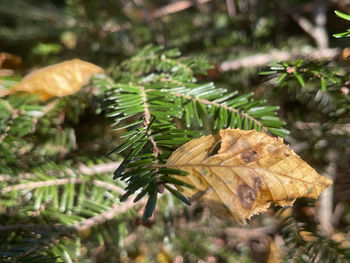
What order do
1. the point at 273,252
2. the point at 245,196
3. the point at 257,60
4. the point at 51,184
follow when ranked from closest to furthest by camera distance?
the point at 245,196 < the point at 51,184 < the point at 273,252 < the point at 257,60

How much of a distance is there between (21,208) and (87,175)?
17 cm

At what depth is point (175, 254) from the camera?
1002 millimetres

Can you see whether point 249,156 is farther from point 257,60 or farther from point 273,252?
point 257,60

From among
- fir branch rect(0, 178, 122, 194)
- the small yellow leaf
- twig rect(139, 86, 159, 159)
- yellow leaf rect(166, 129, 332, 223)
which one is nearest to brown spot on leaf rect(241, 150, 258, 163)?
yellow leaf rect(166, 129, 332, 223)

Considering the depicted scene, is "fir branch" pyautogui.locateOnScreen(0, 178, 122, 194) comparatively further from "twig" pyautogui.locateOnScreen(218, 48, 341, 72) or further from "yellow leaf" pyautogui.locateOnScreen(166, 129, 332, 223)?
"twig" pyautogui.locateOnScreen(218, 48, 341, 72)

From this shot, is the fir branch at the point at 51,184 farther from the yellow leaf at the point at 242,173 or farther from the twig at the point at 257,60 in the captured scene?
the twig at the point at 257,60

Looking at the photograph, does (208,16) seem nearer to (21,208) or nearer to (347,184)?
(347,184)

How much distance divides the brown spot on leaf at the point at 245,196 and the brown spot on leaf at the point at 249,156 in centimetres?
4

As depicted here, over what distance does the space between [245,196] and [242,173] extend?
3 centimetres

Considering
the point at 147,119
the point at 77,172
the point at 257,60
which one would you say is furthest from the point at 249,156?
the point at 257,60

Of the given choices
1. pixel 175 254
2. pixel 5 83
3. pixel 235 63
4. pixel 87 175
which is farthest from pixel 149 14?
pixel 175 254

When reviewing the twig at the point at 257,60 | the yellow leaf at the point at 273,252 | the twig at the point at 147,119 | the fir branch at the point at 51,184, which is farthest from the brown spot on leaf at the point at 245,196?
the twig at the point at 257,60

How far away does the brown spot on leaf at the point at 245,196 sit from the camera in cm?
43

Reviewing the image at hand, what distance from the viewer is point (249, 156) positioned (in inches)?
18.0
